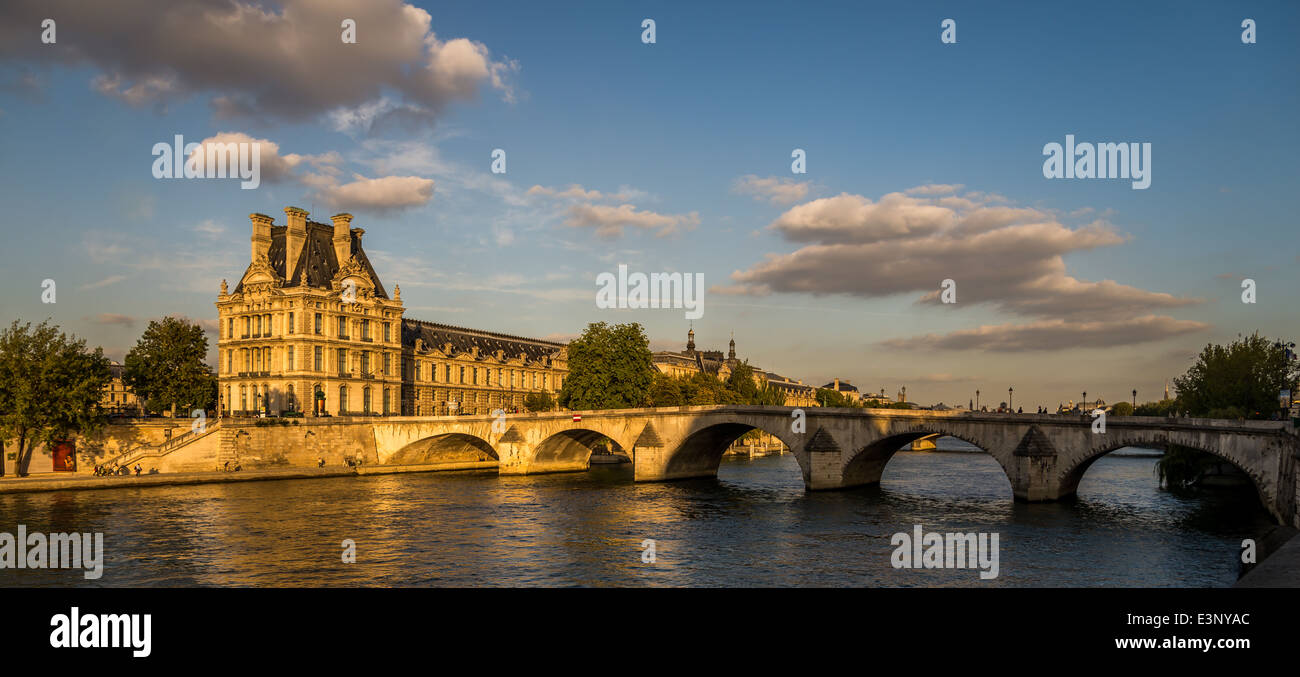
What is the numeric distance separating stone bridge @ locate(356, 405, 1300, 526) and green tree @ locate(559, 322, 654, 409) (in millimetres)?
5572

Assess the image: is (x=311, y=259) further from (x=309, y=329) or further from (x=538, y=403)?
(x=538, y=403)

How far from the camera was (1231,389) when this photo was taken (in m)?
61.7

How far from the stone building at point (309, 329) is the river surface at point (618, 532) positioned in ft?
74.5

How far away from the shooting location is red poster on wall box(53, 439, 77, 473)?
69.2 metres

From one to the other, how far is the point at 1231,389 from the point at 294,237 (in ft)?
278

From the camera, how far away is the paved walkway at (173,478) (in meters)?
58.8

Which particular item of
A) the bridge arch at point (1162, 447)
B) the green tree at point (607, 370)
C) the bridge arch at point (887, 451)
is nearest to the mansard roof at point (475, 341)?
the green tree at point (607, 370)

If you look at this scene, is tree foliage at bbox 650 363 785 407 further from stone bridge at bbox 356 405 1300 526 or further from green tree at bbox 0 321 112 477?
green tree at bbox 0 321 112 477

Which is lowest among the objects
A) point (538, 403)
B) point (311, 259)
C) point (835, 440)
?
point (835, 440)

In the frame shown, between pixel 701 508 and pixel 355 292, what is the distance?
54.4 metres

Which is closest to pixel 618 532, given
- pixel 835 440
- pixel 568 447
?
pixel 835 440
